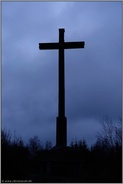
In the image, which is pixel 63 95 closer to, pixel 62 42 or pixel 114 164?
pixel 62 42

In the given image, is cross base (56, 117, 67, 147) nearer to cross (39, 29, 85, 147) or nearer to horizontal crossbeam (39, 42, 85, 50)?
cross (39, 29, 85, 147)

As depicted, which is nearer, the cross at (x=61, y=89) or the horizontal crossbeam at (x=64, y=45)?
the cross at (x=61, y=89)

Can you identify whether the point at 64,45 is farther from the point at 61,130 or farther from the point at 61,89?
the point at 61,130

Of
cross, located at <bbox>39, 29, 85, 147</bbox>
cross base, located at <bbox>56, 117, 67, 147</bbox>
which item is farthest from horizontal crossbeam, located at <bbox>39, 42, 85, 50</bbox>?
cross base, located at <bbox>56, 117, 67, 147</bbox>

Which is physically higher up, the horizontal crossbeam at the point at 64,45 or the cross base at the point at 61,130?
the horizontal crossbeam at the point at 64,45

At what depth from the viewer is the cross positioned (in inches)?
534

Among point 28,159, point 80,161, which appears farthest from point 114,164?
point 28,159

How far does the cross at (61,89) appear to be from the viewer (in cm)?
1356

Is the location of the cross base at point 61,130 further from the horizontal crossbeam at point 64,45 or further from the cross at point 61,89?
the horizontal crossbeam at point 64,45

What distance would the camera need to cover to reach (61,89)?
14.0 m

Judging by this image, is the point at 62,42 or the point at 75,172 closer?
the point at 75,172

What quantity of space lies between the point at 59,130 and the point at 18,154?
177 centimetres

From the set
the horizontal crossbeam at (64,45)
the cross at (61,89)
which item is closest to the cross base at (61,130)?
the cross at (61,89)

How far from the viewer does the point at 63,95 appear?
14008 millimetres
